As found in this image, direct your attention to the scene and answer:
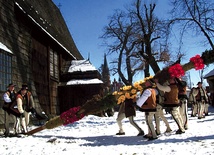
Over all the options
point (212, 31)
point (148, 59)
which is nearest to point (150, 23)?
point (148, 59)

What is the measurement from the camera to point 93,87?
61.1ft

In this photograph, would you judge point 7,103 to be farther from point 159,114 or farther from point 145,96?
point 159,114

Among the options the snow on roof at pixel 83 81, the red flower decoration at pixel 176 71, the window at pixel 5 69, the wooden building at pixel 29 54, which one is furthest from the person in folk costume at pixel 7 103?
the snow on roof at pixel 83 81

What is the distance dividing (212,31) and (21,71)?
10316 mm

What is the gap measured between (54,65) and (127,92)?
10299mm

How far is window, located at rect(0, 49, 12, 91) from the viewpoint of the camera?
33.2 feet

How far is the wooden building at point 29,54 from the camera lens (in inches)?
422

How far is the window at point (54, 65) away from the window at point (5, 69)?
21.0 feet

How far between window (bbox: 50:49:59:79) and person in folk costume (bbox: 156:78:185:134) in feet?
35.4

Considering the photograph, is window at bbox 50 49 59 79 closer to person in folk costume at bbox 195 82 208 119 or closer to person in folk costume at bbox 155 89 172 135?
person in folk costume at bbox 195 82 208 119

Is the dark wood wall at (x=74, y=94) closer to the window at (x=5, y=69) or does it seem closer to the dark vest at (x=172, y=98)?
the window at (x=5, y=69)

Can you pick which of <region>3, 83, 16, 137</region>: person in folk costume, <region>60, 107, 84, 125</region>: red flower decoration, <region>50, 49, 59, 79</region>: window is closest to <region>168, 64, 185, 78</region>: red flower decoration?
<region>60, 107, 84, 125</region>: red flower decoration

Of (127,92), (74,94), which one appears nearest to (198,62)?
(127,92)

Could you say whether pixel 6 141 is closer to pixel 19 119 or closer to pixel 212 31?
pixel 19 119
